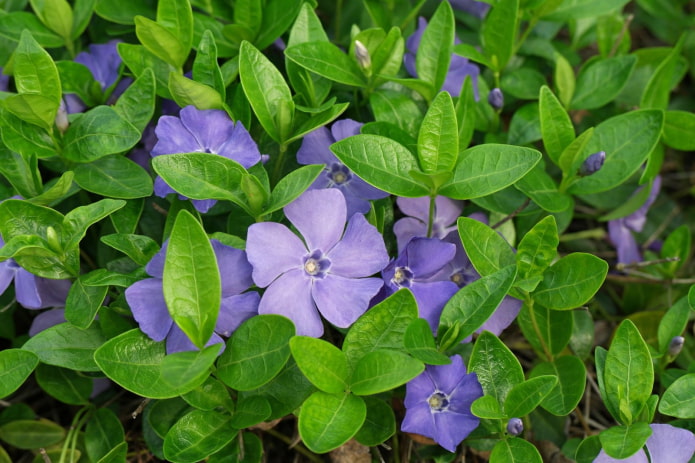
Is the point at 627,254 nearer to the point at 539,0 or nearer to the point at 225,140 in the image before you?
the point at 539,0

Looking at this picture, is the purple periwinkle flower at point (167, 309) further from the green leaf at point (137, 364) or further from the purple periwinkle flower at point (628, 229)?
the purple periwinkle flower at point (628, 229)

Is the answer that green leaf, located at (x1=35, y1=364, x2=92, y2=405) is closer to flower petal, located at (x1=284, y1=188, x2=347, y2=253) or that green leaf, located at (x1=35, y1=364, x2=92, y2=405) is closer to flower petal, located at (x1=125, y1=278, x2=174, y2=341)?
flower petal, located at (x1=125, y1=278, x2=174, y2=341)

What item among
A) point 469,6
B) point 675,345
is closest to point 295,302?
point 675,345

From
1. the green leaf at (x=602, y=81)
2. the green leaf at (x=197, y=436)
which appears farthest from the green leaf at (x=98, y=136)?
the green leaf at (x=602, y=81)

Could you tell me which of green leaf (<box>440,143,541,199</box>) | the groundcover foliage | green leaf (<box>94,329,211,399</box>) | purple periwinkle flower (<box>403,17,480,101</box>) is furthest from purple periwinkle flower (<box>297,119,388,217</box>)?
green leaf (<box>94,329,211,399</box>)

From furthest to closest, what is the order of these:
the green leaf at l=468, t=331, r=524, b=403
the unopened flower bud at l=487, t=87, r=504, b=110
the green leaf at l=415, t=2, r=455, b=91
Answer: the unopened flower bud at l=487, t=87, r=504, b=110 < the green leaf at l=415, t=2, r=455, b=91 < the green leaf at l=468, t=331, r=524, b=403

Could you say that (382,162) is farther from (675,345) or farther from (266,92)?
(675,345)

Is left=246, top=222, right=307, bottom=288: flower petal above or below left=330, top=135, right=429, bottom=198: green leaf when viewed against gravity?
below

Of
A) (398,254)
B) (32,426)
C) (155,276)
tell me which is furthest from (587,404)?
(32,426)
